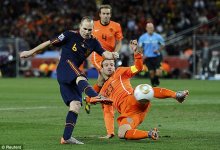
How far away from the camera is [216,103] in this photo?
20.5 m

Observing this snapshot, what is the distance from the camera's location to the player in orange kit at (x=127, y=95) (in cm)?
1220

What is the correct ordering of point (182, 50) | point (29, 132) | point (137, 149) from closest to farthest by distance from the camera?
point (137, 149) → point (29, 132) → point (182, 50)

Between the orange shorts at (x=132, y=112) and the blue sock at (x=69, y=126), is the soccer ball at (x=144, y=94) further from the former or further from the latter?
the blue sock at (x=69, y=126)

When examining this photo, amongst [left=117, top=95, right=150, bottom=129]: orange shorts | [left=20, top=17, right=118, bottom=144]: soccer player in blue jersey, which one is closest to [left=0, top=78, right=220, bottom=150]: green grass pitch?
[left=117, top=95, right=150, bottom=129]: orange shorts

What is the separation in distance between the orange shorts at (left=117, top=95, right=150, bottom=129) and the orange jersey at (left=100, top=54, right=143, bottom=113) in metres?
0.15

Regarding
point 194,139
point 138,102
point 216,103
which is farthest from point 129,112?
point 216,103

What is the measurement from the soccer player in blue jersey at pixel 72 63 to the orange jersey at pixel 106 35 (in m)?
6.27

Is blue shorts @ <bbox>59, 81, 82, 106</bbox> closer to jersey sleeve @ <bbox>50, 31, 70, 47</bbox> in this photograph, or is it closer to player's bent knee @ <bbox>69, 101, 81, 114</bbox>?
player's bent knee @ <bbox>69, 101, 81, 114</bbox>

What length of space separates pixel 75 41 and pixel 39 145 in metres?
1.92

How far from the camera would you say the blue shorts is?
12109 millimetres

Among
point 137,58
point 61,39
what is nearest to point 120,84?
point 137,58

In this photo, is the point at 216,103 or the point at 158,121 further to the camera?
the point at 216,103

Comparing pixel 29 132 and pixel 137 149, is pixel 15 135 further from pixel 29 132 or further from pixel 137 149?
pixel 137 149

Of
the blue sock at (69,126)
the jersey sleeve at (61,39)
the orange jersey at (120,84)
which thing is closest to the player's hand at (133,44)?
the orange jersey at (120,84)
